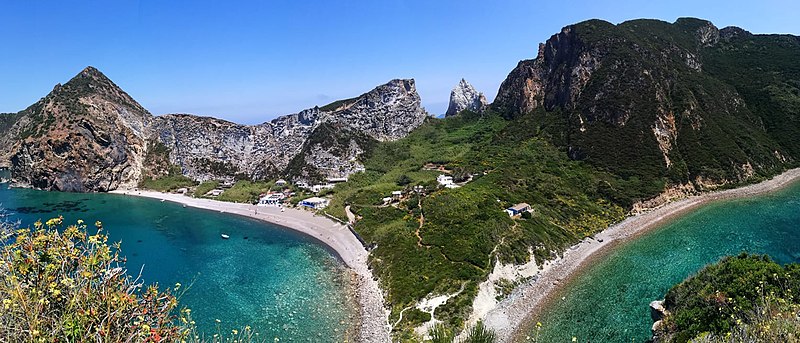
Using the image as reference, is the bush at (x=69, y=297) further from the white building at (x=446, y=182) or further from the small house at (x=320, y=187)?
the small house at (x=320, y=187)

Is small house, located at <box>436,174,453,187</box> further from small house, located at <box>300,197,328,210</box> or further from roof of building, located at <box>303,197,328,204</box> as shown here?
roof of building, located at <box>303,197,328,204</box>

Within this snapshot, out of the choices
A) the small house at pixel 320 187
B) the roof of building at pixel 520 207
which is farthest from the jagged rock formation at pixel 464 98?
the roof of building at pixel 520 207

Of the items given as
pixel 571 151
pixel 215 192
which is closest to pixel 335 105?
pixel 215 192

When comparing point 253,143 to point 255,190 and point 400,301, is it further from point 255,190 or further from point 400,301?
point 400,301

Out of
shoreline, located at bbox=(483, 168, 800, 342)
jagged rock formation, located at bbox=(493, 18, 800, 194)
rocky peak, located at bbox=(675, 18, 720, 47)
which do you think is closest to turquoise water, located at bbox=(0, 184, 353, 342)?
shoreline, located at bbox=(483, 168, 800, 342)

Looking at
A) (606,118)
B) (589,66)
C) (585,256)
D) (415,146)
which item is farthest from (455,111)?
(585,256)
